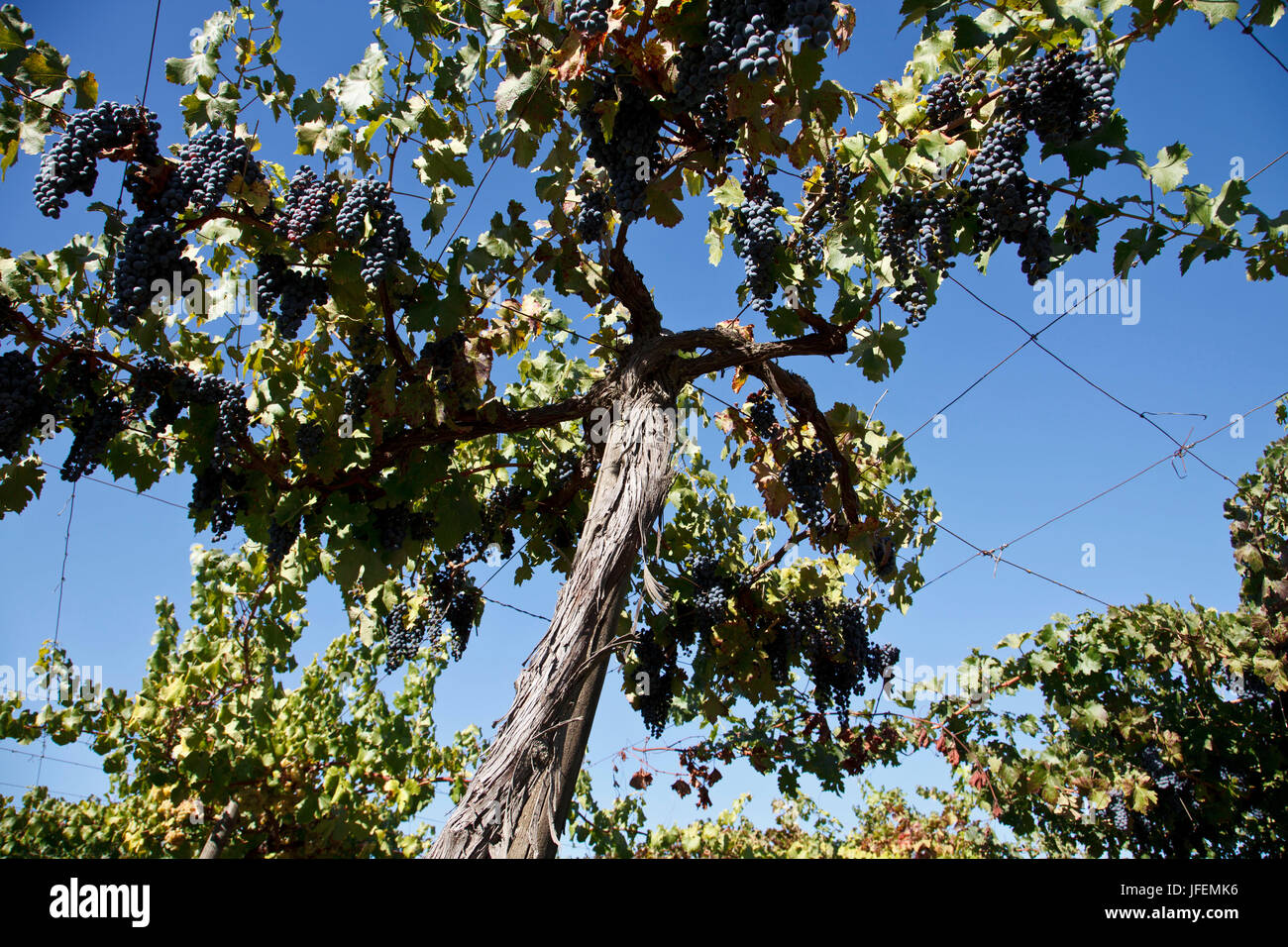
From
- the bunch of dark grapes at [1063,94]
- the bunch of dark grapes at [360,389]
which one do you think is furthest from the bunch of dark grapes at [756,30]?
the bunch of dark grapes at [360,389]

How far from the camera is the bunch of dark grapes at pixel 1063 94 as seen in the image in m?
2.52

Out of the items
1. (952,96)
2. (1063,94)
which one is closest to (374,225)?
(952,96)

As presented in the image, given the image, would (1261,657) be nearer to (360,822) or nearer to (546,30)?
(546,30)

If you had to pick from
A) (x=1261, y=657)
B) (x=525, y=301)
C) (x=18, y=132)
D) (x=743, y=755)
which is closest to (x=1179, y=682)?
(x=1261, y=657)

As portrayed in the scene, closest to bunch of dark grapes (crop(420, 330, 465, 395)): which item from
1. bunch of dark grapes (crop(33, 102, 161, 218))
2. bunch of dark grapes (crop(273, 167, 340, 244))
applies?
bunch of dark grapes (crop(273, 167, 340, 244))

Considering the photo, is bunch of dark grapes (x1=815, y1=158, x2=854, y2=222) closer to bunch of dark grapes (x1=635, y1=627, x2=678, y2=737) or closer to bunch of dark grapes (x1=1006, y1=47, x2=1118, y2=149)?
bunch of dark grapes (x1=1006, y1=47, x2=1118, y2=149)

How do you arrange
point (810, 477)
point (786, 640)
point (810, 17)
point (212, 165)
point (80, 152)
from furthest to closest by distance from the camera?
point (786, 640) < point (810, 477) < point (212, 165) < point (80, 152) < point (810, 17)

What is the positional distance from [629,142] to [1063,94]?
1.58 meters

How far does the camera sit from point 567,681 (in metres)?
2.30

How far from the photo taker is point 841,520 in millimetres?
4793

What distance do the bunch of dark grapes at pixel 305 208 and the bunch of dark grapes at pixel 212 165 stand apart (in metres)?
0.16

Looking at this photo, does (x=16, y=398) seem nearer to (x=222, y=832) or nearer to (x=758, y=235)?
(x=758, y=235)

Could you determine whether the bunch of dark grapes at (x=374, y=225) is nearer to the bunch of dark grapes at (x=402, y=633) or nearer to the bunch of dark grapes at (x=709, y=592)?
the bunch of dark grapes at (x=709, y=592)

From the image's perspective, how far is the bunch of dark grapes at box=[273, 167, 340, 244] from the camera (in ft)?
9.52
